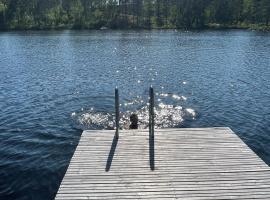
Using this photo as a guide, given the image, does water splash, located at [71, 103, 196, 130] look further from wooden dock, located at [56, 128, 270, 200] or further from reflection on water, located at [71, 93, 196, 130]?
wooden dock, located at [56, 128, 270, 200]

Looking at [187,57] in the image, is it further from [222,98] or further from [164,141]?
[164,141]

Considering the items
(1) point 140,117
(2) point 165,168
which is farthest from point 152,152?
(1) point 140,117

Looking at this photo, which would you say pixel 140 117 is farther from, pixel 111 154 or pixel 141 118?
pixel 111 154

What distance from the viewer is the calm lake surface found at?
66.3 feet

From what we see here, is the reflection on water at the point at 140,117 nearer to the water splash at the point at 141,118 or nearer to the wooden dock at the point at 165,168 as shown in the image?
the water splash at the point at 141,118

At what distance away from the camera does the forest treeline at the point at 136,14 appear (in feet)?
473

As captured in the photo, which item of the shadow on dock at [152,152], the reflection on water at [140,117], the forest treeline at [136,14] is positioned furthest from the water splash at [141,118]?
the forest treeline at [136,14]

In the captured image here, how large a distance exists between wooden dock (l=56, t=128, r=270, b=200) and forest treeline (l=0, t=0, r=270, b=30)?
12759cm

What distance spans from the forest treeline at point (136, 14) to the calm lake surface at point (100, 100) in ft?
283

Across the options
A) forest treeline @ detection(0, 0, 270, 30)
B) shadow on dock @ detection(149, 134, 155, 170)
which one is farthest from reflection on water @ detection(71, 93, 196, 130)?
forest treeline @ detection(0, 0, 270, 30)

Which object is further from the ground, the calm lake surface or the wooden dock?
the wooden dock

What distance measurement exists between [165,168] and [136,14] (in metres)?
152

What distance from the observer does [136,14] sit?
527ft

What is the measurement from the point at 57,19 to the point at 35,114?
131m
